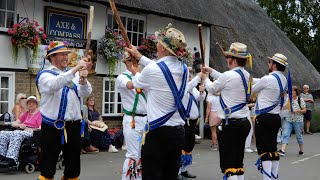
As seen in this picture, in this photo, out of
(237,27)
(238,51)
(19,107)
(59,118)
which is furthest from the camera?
(237,27)

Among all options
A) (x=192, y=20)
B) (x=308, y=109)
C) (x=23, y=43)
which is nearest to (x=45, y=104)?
(x=23, y=43)

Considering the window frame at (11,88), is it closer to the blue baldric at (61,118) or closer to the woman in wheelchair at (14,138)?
the woman in wheelchair at (14,138)

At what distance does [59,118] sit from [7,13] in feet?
23.0

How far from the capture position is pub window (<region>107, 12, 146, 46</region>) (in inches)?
576

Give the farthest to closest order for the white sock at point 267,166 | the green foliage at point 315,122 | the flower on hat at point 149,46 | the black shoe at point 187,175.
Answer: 1. the green foliage at point 315,122
2. the flower on hat at point 149,46
3. the black shoe at point 187,175
4. the white sock at point 267,166

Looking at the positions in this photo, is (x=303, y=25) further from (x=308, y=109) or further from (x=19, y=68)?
(x=19, y=68)

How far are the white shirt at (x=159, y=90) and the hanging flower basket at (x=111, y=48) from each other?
8.97 metres

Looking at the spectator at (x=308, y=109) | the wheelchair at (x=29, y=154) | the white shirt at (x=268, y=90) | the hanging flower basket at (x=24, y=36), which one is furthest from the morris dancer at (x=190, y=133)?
the spectator at (x=308, y=109)

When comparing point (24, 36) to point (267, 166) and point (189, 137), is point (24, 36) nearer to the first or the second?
point (189, 137)

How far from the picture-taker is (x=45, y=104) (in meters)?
5.58

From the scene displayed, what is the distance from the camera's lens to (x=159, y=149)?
186 inches

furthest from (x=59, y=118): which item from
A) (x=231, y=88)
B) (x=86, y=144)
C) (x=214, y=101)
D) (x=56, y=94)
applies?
(x=214, y=101)

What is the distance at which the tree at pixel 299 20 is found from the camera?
132 ft

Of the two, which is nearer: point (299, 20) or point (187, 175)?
point (187, 175)
